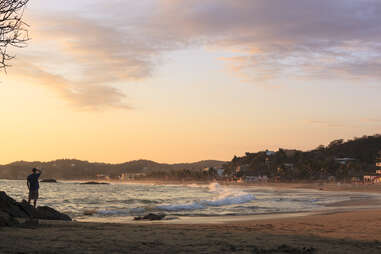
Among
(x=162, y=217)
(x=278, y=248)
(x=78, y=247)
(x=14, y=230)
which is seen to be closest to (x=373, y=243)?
(x=278, y=248)

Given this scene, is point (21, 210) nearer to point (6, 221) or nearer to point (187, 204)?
point (6, 221)

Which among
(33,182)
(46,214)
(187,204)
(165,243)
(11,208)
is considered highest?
(33,182)

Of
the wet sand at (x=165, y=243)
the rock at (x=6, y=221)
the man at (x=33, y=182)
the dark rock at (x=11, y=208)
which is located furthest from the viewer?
the man at (x=33, y=182)

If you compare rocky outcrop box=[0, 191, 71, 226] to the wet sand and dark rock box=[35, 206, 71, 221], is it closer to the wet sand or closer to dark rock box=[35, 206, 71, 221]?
dark rock box=[35, 206, 71, 221]

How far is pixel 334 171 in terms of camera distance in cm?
16162

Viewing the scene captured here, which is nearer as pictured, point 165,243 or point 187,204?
point 165,243

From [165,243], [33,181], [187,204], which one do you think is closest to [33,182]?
[33,181]

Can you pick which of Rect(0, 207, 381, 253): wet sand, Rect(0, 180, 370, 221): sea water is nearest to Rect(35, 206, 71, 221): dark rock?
Rect(0, 180, 370, 221): sea water

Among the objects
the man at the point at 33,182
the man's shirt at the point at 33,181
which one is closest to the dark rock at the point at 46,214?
the man at the point at 33,182

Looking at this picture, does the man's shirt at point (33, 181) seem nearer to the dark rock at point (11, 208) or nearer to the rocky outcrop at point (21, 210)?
the rocky outcrop at point (21, 210)

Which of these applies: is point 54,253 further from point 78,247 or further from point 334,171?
point 334,171

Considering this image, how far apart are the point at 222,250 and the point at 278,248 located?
1.32 metres

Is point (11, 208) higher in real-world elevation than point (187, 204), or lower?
higher

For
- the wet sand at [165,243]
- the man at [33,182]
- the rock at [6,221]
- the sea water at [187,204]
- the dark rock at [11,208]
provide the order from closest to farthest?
the wet sand at [165,243]
the rock at [6,221]
the dark rock at [11,208]
the man at [33,182]
the sea water at [187,204]
